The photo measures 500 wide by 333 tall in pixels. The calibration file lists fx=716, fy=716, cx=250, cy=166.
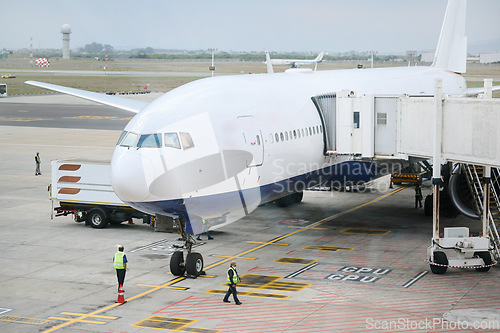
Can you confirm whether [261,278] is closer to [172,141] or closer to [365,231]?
[172,141]

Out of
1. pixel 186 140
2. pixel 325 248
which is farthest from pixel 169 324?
pixel 325 248

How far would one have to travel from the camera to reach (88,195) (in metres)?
30.3

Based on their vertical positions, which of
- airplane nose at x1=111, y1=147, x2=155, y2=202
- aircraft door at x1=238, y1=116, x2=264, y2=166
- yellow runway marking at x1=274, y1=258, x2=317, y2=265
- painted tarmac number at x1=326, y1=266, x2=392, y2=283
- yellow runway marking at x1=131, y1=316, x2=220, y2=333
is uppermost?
aircraft door at x1=238, y1=116, x2=264, y2=166

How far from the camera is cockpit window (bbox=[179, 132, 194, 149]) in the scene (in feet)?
66.9

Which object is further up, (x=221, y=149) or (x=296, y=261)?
(x=221, y=149)

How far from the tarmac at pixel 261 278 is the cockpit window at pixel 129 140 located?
14.3 ft

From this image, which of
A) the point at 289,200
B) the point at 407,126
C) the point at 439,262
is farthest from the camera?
the point at 289,200

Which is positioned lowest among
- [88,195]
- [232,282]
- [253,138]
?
[232,282]

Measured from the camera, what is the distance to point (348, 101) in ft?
88.1

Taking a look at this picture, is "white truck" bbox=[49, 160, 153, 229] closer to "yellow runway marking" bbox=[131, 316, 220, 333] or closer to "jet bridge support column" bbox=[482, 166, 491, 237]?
"yellow runway marking" bbox=[131, 316, 220, 333]

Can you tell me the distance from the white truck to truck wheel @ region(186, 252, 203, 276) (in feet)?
24.3

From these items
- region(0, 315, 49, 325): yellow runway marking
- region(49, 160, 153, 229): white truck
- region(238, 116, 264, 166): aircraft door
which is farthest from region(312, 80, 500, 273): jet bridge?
region(0, 315, 49, 325): yellow runway marking

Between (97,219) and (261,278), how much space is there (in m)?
10.4

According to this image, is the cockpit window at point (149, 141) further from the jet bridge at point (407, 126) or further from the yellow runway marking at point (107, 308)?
the jet bridge at point (407, 126)
